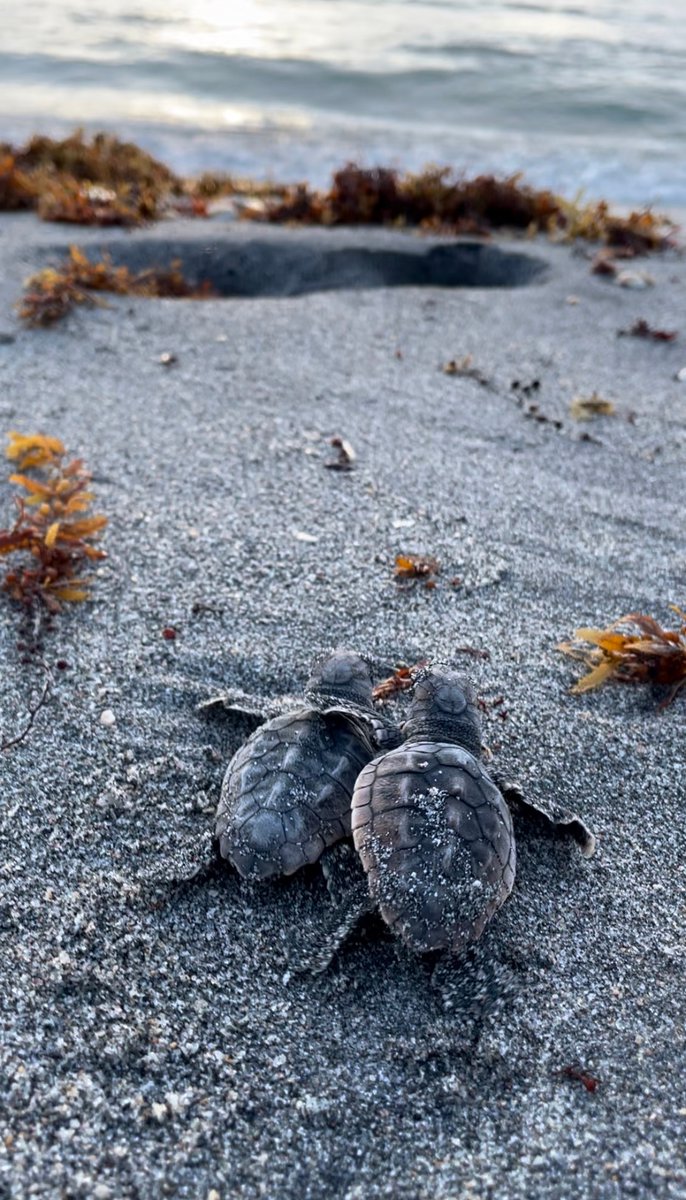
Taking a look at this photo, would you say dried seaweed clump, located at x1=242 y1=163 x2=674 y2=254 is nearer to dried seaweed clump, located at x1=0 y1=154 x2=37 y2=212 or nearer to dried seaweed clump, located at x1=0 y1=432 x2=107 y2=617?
dried seaweed clump, located at x1=0 y1=154 x2=37 y2=212

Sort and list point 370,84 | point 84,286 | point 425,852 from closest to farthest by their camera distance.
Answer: point 425,852 < point 84,286 < point 370,84

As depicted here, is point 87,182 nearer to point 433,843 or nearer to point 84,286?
→ point 84,286

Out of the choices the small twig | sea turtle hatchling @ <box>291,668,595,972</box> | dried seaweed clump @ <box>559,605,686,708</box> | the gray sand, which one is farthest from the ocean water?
sea turtle hatchling @ <box>291,668,595,972</box>

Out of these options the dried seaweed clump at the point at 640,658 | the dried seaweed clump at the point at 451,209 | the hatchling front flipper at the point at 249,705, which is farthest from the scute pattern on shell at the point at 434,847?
the dried seaweed clump at the point at 451,209

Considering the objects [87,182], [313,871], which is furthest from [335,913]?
[87,182]

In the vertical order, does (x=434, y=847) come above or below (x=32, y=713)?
above

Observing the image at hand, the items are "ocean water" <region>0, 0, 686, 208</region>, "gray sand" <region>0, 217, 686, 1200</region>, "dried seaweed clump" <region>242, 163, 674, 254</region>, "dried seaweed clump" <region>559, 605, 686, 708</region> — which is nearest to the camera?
"gray sand" <region>0, 217, 686, 1200</region>
